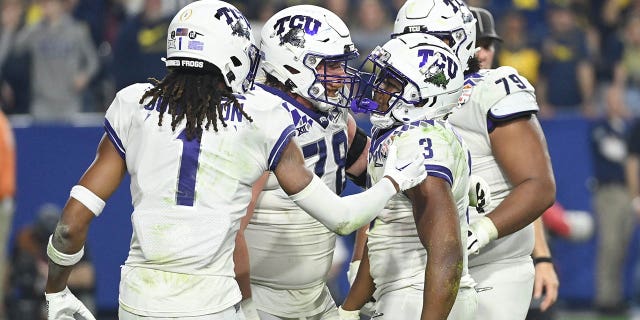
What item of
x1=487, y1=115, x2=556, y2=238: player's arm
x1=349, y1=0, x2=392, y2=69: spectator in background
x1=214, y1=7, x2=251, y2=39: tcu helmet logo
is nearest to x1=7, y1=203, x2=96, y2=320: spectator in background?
x1=349, y1=0, x2=392, y2=69: spectator in background

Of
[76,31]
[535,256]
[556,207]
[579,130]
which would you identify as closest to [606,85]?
[579,130]

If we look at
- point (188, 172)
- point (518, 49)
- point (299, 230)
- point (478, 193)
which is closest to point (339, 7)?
point (518, 49)

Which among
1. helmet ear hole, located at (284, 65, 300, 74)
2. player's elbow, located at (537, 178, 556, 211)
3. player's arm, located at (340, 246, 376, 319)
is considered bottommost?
player's arm, located at (340, 246, 376, 319)

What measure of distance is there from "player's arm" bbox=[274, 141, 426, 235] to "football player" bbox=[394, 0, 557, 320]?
760mm

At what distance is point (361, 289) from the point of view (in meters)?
4.49

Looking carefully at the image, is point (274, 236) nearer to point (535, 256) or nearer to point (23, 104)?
point (535, 256)

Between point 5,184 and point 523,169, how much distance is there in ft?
16.9

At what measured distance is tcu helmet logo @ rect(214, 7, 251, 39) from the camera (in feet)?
13.9

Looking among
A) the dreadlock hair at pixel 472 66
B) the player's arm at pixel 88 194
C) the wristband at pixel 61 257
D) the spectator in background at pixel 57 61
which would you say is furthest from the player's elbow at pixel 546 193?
the spectator in background at pixel 57 61

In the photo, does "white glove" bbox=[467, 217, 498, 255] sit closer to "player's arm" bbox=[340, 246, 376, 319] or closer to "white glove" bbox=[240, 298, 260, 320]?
"player's arm" bbox=[340, 246, 376, 319]

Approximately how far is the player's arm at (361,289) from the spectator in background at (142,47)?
571 cm

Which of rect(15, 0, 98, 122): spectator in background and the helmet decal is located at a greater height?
the helmet decal

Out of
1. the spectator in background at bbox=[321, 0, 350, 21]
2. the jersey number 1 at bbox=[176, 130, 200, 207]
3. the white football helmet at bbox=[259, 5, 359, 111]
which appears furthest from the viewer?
the spectator in background at bbox=[321, 0, 350, 21]

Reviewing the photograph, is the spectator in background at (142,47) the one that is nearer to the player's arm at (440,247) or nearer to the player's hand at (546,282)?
the player's hand at (546,282)
